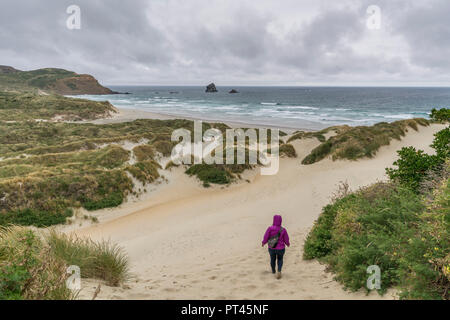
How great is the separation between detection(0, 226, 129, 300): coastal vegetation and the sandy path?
0.43 metres

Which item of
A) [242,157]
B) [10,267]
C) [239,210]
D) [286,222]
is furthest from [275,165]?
[10,267]

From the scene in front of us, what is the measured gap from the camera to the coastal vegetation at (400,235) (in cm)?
356

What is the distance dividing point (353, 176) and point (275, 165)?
5.42 metres

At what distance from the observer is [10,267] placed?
10.9 feet

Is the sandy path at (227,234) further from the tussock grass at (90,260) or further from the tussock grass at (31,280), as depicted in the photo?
the tussock grass at (31,280)

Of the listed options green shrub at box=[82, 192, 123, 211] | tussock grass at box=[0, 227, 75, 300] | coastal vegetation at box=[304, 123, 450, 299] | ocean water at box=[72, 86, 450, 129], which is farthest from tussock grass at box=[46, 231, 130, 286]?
ocean water at box=[72, 86, 450, 129]

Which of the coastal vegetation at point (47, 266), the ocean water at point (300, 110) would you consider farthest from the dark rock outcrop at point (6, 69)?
the coastal vegetation at point (47, 266)

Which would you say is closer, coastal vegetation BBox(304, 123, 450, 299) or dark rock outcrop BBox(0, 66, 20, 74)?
coastal vegetation BBox(304, 123, 450, 299)

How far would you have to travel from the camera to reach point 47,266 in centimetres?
369

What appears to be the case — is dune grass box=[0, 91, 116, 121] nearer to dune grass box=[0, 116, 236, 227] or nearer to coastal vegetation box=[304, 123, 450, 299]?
dune grass box=[0, 116, 236, 227]

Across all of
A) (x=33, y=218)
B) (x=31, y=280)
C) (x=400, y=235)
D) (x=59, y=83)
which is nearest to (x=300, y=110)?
(x=33, y=218)

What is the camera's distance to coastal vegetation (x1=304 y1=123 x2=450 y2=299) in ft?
11.7

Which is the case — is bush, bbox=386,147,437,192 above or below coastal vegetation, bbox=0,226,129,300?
above

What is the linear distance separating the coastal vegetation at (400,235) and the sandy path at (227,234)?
452 millimetres
